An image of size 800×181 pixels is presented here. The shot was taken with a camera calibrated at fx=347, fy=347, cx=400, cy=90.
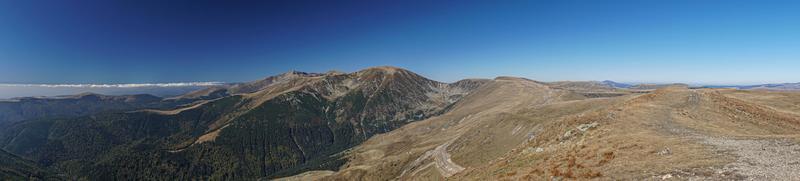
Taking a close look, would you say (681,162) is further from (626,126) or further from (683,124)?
(683,124)

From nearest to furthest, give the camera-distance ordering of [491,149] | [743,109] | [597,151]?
1. [597,151]
2. [743,109]
3. [491,149]

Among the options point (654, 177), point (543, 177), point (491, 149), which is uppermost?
point (654, 177)

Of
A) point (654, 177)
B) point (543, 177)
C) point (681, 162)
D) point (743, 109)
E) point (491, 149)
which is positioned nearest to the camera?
point (654, 177)

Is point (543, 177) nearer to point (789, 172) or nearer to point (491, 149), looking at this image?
point (789, 172)

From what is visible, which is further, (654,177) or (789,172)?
(654,177)

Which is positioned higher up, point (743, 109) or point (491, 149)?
point (743, 109)

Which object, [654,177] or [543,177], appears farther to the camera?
[543,177]

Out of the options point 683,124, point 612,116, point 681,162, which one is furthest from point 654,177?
point 612,116

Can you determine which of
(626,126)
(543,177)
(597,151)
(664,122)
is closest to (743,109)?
(664,122)

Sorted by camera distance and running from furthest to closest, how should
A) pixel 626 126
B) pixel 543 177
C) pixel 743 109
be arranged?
pixel 743 109
pixel 626 126
pixel 543 177
